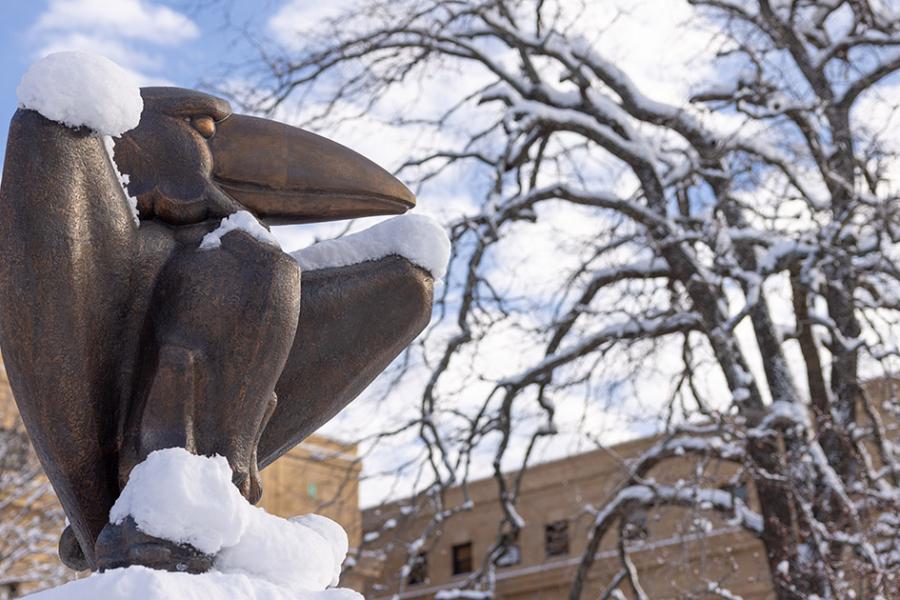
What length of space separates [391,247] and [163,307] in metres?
0.51

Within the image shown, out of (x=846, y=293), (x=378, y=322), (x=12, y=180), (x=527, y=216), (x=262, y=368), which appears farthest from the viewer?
(x=527, y=216)

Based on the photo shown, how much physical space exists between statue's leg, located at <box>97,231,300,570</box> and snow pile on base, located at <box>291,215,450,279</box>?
27 centimetres

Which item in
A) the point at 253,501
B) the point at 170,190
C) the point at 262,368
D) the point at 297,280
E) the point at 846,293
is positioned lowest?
the point at 253,501

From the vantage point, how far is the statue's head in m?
2.15

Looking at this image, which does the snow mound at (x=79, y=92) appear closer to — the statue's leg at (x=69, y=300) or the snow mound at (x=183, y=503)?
the statue's leg at (x=69, y=300)

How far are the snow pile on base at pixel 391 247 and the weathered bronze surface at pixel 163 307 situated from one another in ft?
0.13

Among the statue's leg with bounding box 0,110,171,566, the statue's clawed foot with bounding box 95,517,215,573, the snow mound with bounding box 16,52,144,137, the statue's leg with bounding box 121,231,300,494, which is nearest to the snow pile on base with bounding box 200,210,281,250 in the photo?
the statue's leg with bounding box 121,231,300,494

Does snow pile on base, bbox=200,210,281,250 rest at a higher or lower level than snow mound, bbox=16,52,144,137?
lower

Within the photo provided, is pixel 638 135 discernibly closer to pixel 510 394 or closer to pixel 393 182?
pixel 510 394

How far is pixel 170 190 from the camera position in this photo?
2154mm

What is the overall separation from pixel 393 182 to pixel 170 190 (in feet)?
1.59

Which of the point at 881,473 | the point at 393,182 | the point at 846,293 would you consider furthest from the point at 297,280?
the point at 846,293

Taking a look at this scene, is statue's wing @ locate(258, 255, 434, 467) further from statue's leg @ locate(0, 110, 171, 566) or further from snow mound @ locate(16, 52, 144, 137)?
snow mound @ locate(16, 52, 144, 137)

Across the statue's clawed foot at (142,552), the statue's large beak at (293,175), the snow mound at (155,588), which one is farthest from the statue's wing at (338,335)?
the snow mound at (155,588)
